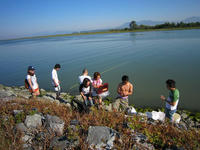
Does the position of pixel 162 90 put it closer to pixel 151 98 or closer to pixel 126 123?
pixel 151 98

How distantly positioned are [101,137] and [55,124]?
3.83 feet

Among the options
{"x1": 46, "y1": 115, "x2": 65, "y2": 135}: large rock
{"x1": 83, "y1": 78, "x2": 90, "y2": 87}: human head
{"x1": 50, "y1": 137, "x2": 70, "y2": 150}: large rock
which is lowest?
{"x1": 50, "y1": 137, "x2": 70, "y2": 150}: large rock

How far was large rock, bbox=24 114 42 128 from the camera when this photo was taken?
11.2ft

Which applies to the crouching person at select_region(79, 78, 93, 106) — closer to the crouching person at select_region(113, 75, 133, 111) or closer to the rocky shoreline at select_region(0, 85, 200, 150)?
the crouching person at select_region(113, 75, 133, 111)

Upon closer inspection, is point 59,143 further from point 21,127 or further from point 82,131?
point 21,127

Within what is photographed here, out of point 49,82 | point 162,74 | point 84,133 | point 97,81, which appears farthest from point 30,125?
point 162,74

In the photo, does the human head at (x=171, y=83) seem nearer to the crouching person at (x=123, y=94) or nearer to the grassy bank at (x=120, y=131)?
the grassy bank at (x=120, y=131)

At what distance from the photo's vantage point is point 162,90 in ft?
29.0

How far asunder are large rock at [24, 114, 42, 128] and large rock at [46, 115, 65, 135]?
218 mm

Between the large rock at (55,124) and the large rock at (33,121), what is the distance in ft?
0.72

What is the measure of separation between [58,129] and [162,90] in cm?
740

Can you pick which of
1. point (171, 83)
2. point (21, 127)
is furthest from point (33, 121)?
point (171, 83)

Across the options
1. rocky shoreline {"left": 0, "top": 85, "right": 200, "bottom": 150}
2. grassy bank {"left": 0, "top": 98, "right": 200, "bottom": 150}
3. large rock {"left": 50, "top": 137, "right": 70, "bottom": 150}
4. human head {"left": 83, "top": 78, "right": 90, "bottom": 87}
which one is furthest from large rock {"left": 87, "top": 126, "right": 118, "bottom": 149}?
human head {"left": 83, "top": 78, "right": 90, "bottom": 87}

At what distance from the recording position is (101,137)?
9.41 ft
